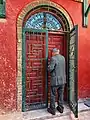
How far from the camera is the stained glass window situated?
5.69 meters

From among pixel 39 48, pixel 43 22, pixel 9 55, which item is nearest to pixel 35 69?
pixel 39 48

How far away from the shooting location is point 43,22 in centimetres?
584

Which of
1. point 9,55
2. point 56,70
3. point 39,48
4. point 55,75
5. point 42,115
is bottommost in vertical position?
point 42,115

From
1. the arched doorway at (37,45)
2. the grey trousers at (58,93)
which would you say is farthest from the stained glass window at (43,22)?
the grey trousers at (58,93)

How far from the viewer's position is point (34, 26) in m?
5.71

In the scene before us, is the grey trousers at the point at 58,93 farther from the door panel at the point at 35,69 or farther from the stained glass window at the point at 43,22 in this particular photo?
the stained glass window at the point at 43,22

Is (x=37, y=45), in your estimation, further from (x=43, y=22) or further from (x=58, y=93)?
(x=58, y=93)

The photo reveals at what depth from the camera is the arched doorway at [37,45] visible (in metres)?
5.53

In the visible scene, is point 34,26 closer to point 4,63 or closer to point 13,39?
point 13,39

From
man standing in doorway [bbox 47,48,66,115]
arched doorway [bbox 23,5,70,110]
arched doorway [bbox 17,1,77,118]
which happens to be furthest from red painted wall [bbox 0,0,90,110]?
man standing in doorway [bbox 47,48,66,115]

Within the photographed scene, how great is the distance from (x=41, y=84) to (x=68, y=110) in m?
1.03

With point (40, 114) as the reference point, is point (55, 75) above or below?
above

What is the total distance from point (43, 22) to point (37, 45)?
678mm

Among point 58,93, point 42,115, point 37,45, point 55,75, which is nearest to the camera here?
point 42,115
